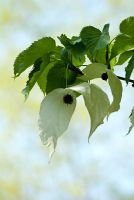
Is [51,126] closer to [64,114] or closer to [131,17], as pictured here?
[64,114]

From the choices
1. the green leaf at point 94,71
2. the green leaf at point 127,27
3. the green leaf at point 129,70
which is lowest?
the green leaf at point 129,70

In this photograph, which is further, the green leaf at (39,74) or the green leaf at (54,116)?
the green leaf at (39,74)

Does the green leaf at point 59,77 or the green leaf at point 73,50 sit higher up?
the green leaf at point 73,50

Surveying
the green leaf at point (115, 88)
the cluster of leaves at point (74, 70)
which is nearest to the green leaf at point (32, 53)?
the cluster of leaves at point (74, 70)

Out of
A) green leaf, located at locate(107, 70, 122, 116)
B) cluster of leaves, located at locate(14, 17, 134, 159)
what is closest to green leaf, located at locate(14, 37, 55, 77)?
cluster of leaves, located at locate(14, 17, 134, 159)

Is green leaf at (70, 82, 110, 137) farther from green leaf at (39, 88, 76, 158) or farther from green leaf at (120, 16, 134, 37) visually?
green leaf at (120, 16, 134, 37)

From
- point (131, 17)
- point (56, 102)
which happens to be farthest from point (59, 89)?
point (131, 17)

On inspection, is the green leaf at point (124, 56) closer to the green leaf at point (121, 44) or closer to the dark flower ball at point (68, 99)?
the green leaf at point (121, 44)

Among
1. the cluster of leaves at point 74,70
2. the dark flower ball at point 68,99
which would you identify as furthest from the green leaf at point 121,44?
the dark flower ball at point 68,99
